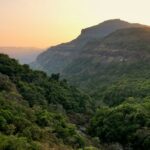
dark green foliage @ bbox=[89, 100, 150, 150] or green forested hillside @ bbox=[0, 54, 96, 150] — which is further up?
green forested hillside @ bbox=[0, 54, 96, 150]

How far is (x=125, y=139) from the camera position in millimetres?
66250

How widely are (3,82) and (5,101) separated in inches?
622

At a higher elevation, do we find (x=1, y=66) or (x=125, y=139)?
(x=1, y=66)

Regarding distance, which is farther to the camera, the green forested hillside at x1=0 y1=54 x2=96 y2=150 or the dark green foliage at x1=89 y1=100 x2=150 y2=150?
the dark green foliage at x1=89 y1=100 x2=150 y2=150

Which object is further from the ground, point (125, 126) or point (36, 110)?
point (36, 110)

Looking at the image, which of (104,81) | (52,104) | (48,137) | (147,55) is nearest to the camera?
(48,137)

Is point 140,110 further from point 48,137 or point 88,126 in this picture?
point 48,137

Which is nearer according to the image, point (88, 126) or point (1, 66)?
point (88, 126)

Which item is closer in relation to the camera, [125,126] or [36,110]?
[36,110]

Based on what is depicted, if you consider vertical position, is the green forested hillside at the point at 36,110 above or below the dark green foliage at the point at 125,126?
above

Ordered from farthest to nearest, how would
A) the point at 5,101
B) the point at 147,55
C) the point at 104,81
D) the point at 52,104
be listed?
1. the point at 147,55
2. the point at 104,81
3. the point at 52,104
4. the point at 5,101

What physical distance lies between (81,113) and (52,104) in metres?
8.45

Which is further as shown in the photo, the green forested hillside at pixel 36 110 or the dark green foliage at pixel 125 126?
the dark green foliage at pixel 125 126

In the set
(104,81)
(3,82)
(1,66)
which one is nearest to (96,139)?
(3,82)
